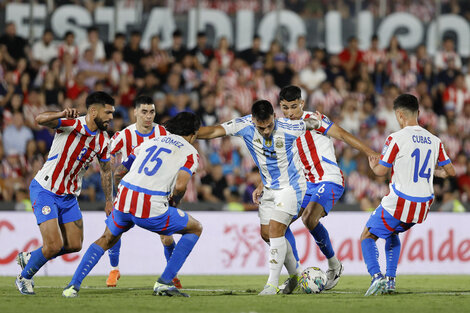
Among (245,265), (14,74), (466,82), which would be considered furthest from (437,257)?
(14,74)

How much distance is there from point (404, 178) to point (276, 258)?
174 centimetres

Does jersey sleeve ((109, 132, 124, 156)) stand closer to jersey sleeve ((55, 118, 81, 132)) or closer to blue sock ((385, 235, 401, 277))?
jersey sleeve ((55, 118, 81, 132))

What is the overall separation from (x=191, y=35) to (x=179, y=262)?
40.3 feet

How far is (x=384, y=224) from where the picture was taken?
30.4 ft

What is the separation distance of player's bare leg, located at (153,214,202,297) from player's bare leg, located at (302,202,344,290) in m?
1.93

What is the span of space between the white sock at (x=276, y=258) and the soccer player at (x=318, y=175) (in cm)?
97

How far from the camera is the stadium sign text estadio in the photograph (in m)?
19.0

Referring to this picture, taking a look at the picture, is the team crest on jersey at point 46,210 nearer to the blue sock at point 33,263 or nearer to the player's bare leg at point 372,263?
the blue sock at point 33,263

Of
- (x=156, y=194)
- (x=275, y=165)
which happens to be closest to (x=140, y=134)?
(x=275, y=165)

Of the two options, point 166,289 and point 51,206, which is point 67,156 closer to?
point 51,206

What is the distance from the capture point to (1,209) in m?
13.9

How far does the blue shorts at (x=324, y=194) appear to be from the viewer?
10.3 meters

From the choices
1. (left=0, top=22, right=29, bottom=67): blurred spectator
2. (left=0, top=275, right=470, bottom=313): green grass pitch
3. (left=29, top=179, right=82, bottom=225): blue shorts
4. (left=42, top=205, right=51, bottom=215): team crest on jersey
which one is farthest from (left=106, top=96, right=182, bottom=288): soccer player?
(left=0, top=22, right=29, bottom=67): blurred spectator

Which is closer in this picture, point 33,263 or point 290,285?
point 33,263
